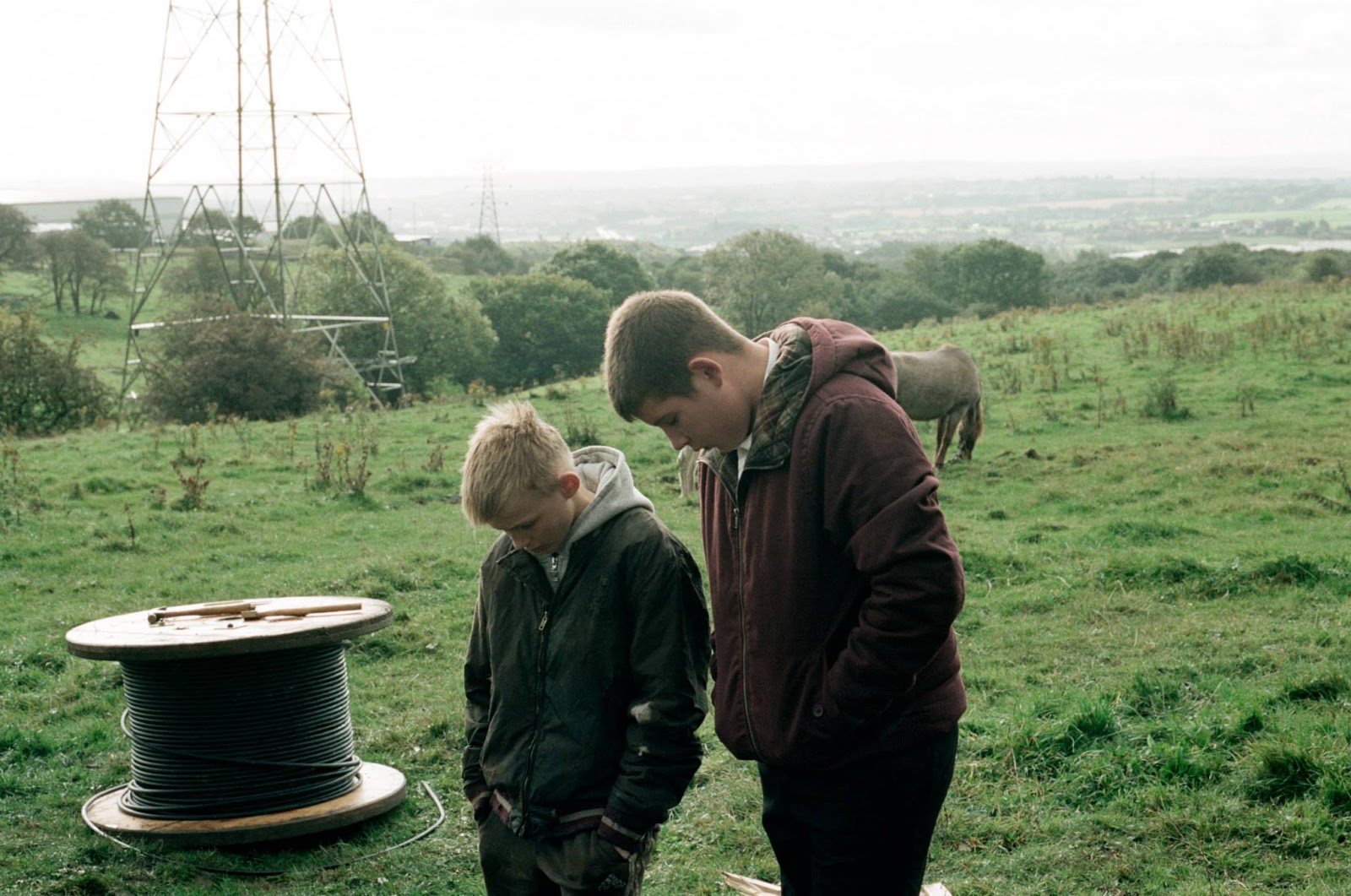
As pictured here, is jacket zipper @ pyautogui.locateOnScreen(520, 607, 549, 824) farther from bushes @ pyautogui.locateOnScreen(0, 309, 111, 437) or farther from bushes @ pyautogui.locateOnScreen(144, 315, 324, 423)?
bushes @ pyautogui.locateOnScreen(0, 309, 111, 437)

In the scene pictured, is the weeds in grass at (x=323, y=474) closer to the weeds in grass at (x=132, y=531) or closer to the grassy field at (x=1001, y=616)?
the grassy field at (x=1001, y=616)

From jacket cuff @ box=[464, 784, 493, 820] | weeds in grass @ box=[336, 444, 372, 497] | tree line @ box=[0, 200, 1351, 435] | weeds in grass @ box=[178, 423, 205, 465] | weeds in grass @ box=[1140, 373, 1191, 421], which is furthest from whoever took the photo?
tree line @ box=[0, 200, 1351, 435]

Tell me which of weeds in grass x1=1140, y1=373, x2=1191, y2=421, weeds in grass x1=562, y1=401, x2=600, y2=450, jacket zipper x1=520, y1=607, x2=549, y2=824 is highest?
jacket zipper x1=520, y1=607, x2=549, y2=824

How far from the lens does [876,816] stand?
9.18 ft

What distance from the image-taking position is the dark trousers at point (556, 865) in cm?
303

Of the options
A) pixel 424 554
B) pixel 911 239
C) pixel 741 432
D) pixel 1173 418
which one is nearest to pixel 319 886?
pixel 741 432

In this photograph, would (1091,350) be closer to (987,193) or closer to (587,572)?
(587,572)

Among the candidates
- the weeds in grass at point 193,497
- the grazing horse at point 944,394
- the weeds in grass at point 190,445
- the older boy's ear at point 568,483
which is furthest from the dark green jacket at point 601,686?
the weeds in grass at point 190,445

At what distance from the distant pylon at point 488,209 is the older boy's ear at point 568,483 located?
77964mm

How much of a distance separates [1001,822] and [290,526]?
8.78 m

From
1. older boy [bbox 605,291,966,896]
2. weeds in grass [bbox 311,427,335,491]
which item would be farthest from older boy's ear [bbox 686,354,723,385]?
weeds in grass [bbox 311,427,335,491]

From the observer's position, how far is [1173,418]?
50.7ft

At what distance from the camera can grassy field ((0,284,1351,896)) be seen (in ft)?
16.3

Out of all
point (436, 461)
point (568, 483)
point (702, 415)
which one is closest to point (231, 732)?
point (568, 483)
